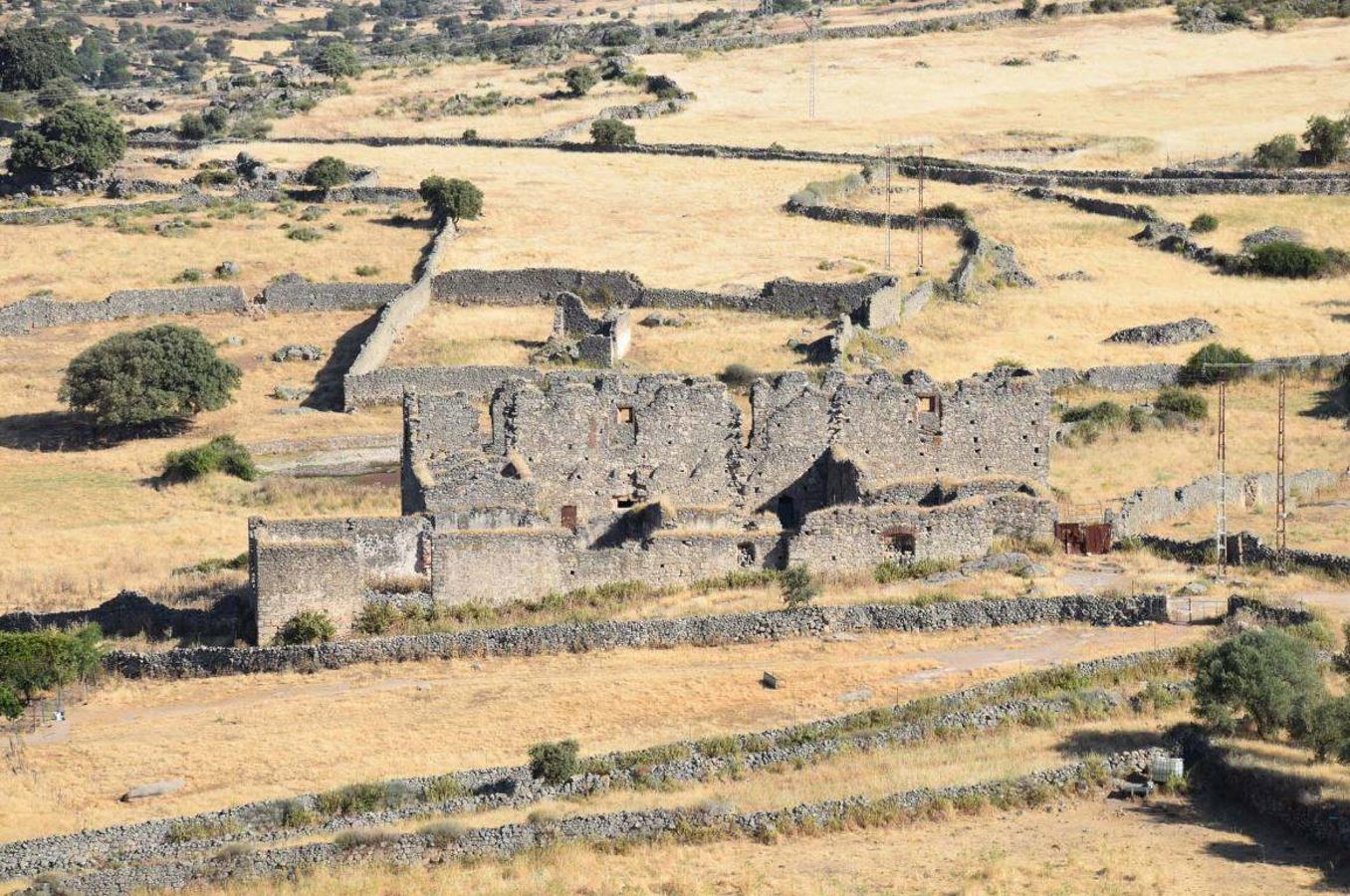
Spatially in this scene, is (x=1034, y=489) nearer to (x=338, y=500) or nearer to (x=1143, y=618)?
(x=1143, y=618)

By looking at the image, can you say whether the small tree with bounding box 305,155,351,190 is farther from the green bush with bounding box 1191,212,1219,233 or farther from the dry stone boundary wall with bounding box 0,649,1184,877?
the dry stone boundary wall with bounding box 0,649,1184,877

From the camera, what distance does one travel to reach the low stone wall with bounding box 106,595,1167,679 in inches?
1409

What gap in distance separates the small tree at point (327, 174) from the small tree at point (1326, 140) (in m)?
37.6

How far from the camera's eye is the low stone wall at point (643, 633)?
117 ft

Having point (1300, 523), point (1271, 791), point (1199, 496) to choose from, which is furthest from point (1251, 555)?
point (1271, 791)

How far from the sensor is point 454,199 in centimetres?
8075

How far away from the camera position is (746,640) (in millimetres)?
35906

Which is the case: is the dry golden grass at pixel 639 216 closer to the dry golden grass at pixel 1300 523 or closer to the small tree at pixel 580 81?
the small tree at pixel 580 81

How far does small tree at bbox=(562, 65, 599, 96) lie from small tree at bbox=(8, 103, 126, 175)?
27414 millimetres

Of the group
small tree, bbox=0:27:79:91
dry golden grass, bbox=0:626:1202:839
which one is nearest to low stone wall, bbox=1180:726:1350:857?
dry golden grass, bbox=0:626:1202:839

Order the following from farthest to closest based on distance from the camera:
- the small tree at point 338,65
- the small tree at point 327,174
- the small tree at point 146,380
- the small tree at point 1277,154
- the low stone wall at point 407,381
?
the small tree at point 338,65 → the small tree at point 327,174 → the small tree at point 1277,154 → the low stone wall at point 407,381 → the small tree at point 146,380

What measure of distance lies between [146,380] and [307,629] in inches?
970

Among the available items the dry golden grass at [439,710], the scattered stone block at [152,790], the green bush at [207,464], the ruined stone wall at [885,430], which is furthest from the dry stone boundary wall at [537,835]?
the green bush at [207,464]

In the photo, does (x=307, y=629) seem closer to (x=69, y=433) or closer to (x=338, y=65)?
(x=69, y=433)
